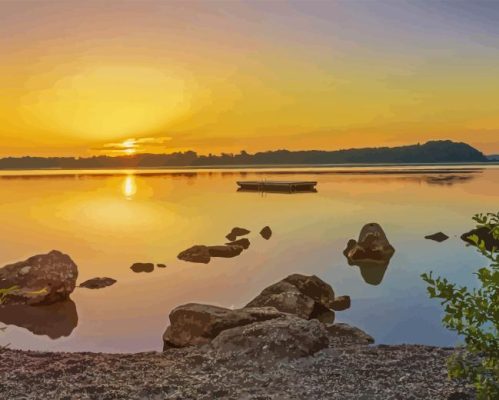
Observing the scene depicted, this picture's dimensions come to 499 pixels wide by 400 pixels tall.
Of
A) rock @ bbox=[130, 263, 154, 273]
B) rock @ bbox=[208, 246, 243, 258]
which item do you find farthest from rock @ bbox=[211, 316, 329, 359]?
rock @ bbox=[208, 246, 243, 258]

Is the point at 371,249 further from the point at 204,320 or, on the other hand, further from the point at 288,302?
the point at 204,320

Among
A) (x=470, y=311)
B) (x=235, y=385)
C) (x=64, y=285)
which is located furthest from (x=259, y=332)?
(x=64, y=285)

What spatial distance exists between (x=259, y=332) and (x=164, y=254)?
2996 cm

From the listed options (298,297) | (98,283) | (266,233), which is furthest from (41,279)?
(266,233)

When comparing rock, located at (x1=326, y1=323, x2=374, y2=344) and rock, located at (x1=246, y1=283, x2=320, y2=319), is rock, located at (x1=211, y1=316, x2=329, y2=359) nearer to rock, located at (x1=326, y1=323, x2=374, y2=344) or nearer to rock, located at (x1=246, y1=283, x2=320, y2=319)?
rock, located at (x1=326, y1=323, x2=374, y2=344)

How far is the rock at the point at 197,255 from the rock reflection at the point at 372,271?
9726 mm

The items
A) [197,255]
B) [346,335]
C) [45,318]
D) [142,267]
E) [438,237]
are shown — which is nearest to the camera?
[346,335]

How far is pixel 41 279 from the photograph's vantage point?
26.8 metres

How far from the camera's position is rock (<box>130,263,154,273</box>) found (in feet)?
120

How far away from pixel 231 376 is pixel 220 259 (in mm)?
27342

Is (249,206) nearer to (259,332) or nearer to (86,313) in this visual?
(86,313)

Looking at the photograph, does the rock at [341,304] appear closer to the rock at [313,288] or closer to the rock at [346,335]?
the rock at [313,288]

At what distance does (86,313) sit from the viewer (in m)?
25.9

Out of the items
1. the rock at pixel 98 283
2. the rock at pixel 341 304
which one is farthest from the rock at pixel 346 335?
the rock at pixel 98 283
